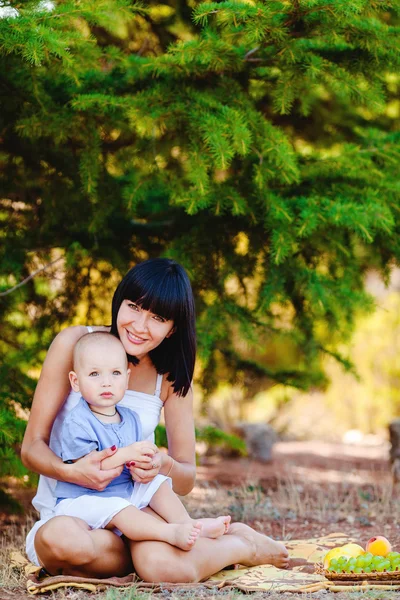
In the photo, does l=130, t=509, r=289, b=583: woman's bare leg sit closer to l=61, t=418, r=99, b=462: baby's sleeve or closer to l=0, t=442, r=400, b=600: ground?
l=0, t=442, r=400, b=600: ground

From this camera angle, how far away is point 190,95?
145 inches

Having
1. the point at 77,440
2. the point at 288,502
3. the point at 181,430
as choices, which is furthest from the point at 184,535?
the point at 288,502

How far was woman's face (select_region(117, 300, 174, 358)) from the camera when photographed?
3.19 metres

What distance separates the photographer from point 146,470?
3000 millimetres

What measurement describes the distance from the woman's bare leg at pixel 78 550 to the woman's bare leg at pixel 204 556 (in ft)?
0.30

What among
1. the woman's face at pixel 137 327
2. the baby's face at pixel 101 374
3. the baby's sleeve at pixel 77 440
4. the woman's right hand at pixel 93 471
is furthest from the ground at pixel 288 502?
the woman's face at pixel 137 327

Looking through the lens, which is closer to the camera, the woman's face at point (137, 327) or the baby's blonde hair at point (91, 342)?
the baby's blonde hair at point (91, 342)

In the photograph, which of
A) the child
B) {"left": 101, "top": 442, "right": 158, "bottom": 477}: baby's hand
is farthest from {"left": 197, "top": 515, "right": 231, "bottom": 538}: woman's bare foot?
{"left": 101, "top": 442, "right": 158, "bottom": 477}: baby's hand

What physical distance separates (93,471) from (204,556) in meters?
0.59

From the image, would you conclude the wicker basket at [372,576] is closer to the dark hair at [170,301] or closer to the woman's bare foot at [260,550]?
the woman's bare foot at [260,550]

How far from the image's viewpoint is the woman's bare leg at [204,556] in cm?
293

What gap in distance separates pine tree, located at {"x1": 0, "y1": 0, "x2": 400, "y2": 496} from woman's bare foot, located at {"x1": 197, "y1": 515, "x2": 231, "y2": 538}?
1146mm

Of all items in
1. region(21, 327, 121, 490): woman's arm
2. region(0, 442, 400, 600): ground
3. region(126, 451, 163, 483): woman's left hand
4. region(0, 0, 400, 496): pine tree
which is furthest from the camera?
region(0, 442, 400, 600): ground

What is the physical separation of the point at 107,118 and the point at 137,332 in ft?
4.37
